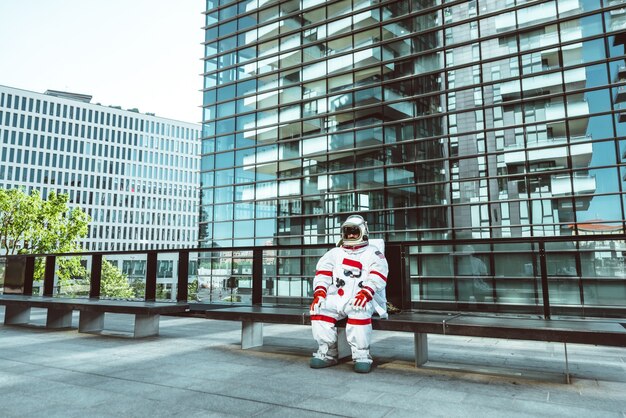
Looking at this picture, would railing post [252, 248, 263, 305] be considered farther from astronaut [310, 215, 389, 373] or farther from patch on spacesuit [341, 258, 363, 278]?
patch on spacesuit [341, 258, 363, 278]

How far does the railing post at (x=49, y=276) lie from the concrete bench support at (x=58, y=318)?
1.85 m

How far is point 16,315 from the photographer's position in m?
9.74

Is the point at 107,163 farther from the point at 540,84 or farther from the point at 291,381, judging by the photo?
the point at 291,381

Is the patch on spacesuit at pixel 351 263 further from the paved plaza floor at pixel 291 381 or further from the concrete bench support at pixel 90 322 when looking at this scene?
the concrete bench support at pixel 90 322

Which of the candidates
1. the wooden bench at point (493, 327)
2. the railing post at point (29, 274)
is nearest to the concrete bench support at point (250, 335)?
the wooden bench at point (493, 327)

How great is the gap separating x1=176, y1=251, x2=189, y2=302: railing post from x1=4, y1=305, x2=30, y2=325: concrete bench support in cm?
364

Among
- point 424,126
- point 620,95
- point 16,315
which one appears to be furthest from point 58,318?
point 620,95

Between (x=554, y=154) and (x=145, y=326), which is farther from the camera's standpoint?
(x=554, y=154)

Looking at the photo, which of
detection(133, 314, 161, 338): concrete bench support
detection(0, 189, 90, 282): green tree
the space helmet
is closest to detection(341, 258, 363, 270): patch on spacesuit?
the space helmet

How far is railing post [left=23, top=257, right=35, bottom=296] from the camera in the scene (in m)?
11.1

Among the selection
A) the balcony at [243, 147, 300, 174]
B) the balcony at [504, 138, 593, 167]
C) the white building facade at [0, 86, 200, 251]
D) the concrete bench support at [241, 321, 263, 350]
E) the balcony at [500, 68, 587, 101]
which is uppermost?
the white building facade at [0, 86, 200, 251]

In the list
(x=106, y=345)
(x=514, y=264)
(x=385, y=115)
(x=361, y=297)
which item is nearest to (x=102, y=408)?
(x=361, y=297)

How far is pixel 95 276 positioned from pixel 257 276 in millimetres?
4250

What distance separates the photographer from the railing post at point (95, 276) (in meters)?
9.92
